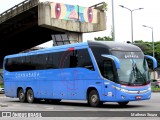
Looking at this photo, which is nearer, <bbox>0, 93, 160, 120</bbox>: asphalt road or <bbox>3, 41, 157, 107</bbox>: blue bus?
<bbox>0, 93, 160, 120</bbox>: asphalt road

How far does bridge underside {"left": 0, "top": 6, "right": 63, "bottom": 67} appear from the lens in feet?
159

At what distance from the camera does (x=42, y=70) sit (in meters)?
25.0

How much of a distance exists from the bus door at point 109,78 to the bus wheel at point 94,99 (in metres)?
0.70

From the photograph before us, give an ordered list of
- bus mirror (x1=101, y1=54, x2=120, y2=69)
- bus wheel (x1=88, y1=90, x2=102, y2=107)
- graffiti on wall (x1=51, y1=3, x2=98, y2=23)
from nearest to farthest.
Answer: bus mirror (x1=101, y1=54, x2=120, y2=69) < bus wheel (x1=88, y1=90, x2=102, y2=107) < graffiti on wall (x1=51, y1=3, x2=98, y2=23)

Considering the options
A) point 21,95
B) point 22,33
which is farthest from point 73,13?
point 21,95

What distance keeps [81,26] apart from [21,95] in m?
20.6

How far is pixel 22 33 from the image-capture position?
2186 inches

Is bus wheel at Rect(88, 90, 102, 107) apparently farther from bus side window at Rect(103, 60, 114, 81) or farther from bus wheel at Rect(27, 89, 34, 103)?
bus wheel at Rect(27, 89, 34, 103)

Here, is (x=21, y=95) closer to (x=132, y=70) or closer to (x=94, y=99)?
(x=94, y=99)

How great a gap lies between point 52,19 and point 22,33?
11907 mm

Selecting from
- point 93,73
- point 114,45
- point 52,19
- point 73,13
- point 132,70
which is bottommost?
point 93,73

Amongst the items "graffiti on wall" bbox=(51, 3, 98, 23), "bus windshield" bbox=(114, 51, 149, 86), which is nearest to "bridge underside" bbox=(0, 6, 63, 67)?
"graffiti on wall" bbox=(51, 3, 98, 23)

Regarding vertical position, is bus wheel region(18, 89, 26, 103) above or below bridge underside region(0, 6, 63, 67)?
below

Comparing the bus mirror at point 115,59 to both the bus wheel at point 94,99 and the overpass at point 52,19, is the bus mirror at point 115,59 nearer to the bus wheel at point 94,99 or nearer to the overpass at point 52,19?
the bus wheel at point 94,99
